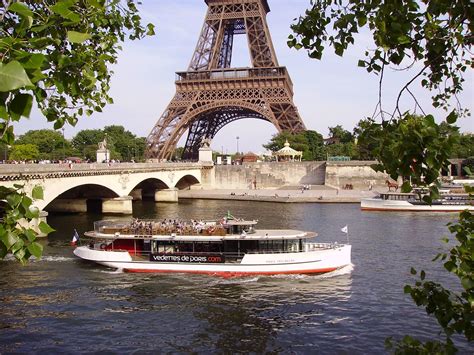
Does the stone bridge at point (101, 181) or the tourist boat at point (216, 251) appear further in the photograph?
the stone bridge at point (101, 181)

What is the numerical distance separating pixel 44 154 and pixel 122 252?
79682 millimetres

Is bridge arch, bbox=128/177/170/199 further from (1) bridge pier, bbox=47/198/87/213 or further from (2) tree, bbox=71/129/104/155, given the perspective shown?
(2) tree, bbox=71/129/104/155

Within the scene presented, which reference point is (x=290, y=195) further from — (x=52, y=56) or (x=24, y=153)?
(x=52, y=56)

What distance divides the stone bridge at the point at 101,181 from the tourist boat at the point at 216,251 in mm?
6906

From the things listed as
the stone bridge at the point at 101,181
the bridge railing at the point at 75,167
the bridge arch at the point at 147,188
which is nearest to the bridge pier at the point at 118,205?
the stone bridge at the point at 101,181

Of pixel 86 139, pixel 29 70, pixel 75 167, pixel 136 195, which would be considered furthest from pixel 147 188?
pixel 29 70

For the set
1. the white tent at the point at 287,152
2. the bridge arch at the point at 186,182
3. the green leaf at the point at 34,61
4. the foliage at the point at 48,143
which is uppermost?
the foliage at the point at 48,143

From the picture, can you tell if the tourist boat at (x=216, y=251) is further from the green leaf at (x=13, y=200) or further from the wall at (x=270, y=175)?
the wall at (x=270, y=175)

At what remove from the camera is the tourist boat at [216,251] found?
81.5 ft

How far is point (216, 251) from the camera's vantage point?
25953mm

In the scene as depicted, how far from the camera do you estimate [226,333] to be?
16.4 metres

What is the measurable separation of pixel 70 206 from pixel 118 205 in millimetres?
5298

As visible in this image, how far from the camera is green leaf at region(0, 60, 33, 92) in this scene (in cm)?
228

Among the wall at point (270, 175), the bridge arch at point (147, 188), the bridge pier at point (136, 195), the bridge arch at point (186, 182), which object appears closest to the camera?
the bridge arch at point (147, 188)
